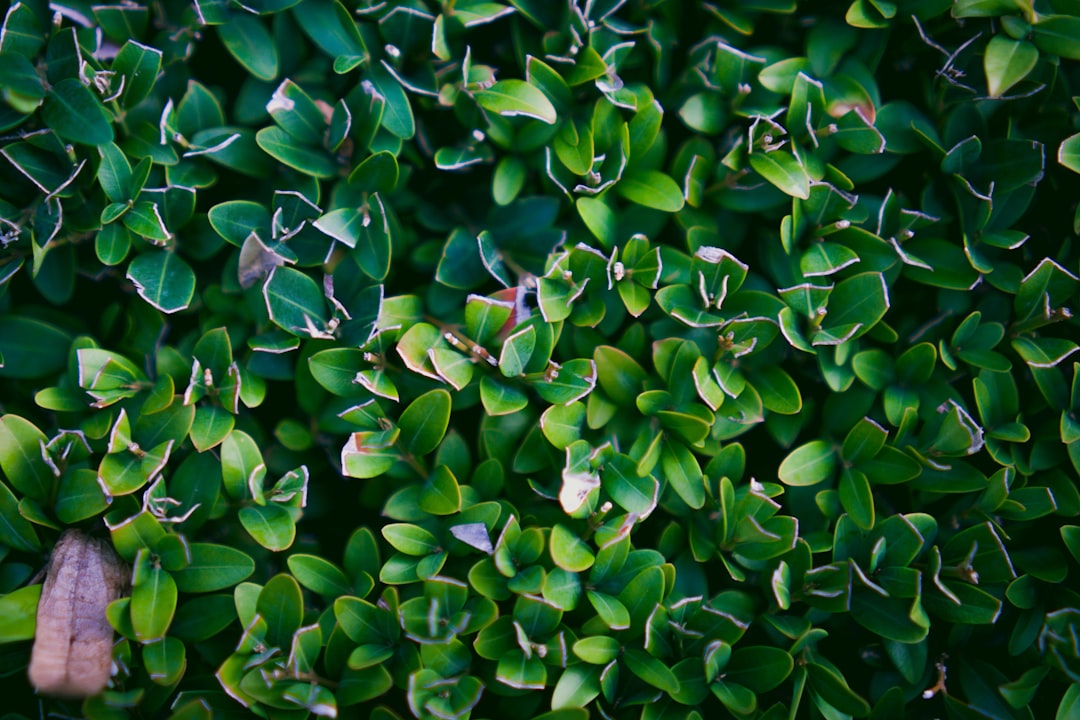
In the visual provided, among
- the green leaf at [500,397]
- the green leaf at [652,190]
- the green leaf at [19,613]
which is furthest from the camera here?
the green leaf at [652,190]

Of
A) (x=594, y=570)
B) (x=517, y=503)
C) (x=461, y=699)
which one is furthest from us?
(x=517, y=503)

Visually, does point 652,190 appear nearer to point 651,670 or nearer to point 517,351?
point 517,351

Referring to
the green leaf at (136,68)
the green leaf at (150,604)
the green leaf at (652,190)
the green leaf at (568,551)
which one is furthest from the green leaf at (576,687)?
the green leaf at (136,68)

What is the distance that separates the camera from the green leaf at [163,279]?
168cm

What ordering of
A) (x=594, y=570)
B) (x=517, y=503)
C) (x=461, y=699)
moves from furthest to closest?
(x=517, y=503)
(x=594, y=570)
(x=461, y=699)

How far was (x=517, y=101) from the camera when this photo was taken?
171cm

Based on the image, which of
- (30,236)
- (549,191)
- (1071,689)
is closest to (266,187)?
(30,236)

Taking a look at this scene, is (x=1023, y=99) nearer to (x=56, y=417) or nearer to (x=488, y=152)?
(x=488, y=152)

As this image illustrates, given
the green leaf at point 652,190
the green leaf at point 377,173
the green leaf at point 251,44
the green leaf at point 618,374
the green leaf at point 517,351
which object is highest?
the green leaf at point 251,44

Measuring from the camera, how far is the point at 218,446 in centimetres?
178

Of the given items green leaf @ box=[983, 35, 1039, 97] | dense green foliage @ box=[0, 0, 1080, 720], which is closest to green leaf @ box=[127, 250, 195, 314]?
dense green foliage @ box=[0, 0, 1080, 720]

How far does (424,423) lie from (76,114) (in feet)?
3.35

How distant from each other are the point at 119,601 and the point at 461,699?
74cm

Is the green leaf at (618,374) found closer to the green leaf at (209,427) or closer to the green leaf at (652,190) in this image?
the green leaf at (652,190)
